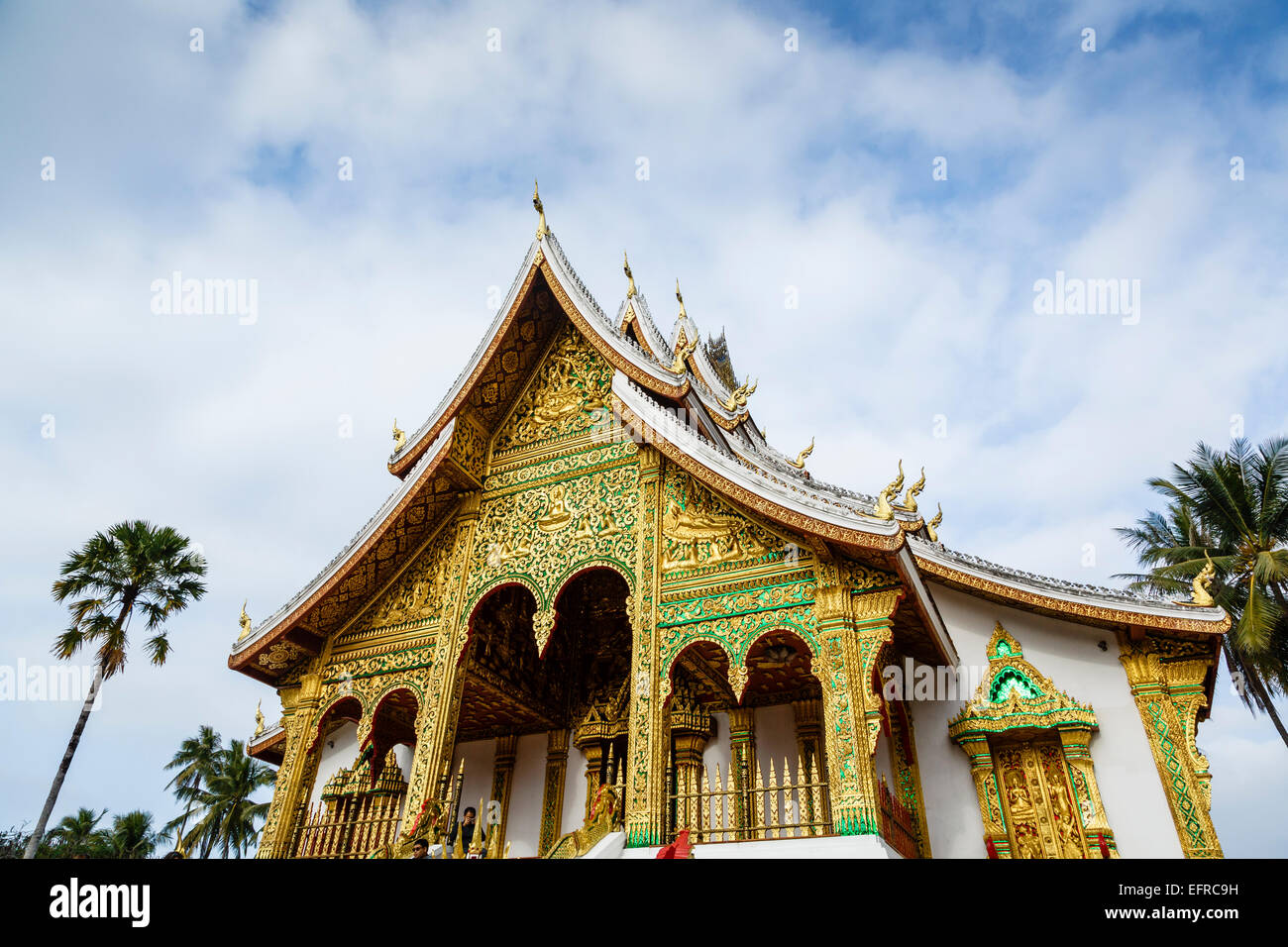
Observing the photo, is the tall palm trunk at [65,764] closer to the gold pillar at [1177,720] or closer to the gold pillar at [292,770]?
the gold pillar at [292,770]

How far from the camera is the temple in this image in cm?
751

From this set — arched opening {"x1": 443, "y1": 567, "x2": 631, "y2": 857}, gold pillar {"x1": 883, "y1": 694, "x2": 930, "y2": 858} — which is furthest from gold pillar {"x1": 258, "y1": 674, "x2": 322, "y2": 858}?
gold pillar {"x1": 883, "y1": 694, "x2": 930, "y2": 858}

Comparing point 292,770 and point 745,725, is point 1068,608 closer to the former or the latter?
point 745,725

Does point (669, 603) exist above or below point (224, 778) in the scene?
below

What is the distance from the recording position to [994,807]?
8.57 meters

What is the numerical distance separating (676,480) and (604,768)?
475 cm

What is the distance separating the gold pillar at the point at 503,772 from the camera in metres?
11.3

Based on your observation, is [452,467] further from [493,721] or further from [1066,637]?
[1066,637]

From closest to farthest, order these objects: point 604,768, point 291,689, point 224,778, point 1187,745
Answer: point 1187,745, point 291,689, point 604,768, point 224,778

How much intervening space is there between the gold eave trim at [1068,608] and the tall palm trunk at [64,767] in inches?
607

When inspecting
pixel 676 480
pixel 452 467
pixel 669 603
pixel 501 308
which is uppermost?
pixel 501 308

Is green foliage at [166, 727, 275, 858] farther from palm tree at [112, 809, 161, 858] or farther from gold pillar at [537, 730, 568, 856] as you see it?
gold pillar at [537, 730, 568, 856]

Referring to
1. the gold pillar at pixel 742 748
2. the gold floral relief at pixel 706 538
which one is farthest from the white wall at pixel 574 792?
the gold floral relief at pixel 706 538
